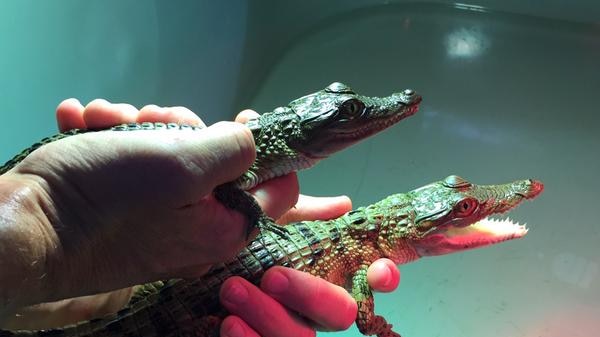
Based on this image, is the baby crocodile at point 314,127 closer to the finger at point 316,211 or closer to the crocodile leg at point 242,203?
the crocodile leg at point 242,203

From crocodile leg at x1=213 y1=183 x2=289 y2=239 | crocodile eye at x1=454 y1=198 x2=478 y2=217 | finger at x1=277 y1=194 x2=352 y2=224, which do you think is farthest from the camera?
finger at x1=277 y1=194 x2=352 y2=224

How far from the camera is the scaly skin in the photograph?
45.9 inches

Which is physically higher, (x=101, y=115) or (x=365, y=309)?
(x=101, y=115)

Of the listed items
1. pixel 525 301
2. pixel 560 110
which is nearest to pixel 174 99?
pixel 525 301

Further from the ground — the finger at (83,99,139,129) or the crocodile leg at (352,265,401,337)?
the finger at (83,99,139,129)

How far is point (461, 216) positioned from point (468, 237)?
0.07m

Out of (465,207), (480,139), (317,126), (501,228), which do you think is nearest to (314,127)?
(317,126)

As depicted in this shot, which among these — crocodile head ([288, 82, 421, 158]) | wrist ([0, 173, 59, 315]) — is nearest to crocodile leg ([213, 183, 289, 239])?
crocodile head ([288, 82, 421, 158])

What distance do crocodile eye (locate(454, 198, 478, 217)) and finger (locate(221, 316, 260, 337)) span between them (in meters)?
0.63

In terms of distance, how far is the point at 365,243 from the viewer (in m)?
1.45

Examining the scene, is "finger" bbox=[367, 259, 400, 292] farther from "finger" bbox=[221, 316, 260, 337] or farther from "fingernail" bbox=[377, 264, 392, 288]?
"finger" bbox=[221, 316, 260, 337]

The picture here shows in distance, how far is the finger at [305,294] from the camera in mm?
1115

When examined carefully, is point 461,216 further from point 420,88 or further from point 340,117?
point 420,88

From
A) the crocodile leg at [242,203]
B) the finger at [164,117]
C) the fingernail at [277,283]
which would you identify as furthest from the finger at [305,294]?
the finger at [164,117]
